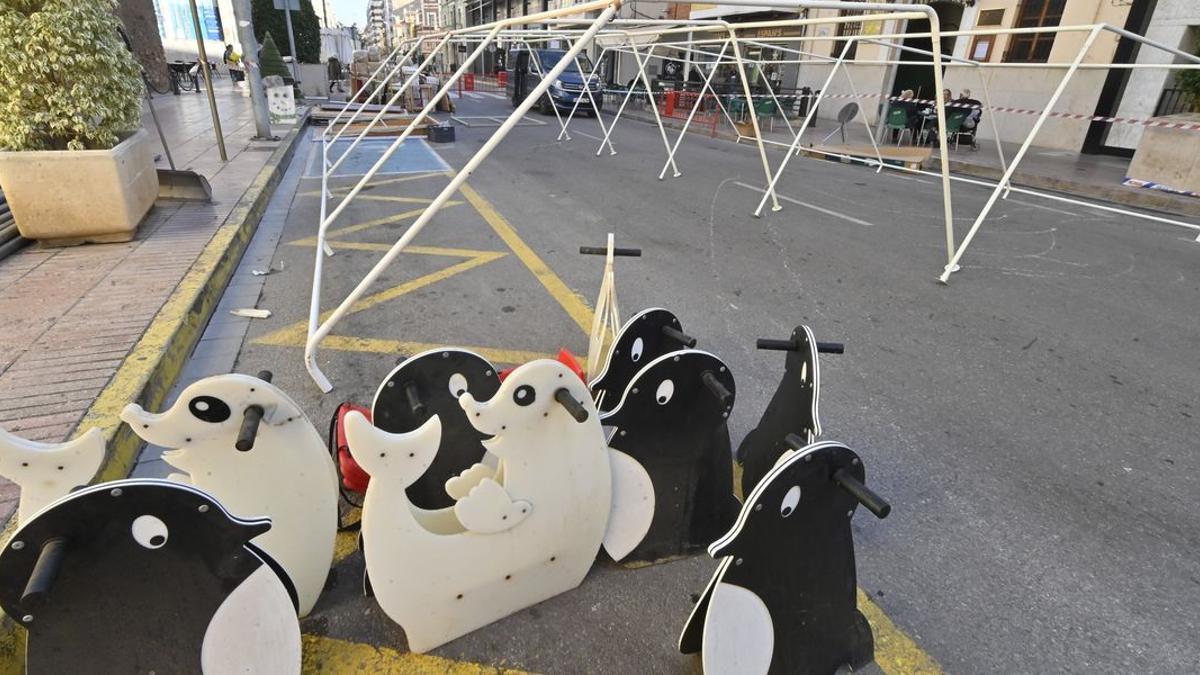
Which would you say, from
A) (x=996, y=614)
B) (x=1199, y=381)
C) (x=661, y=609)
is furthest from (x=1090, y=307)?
(x=661, y=609)

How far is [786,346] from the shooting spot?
252 cm

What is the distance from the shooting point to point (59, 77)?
17.0ft

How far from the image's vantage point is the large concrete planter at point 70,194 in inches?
193

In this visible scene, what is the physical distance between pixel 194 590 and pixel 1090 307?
6.44 metres

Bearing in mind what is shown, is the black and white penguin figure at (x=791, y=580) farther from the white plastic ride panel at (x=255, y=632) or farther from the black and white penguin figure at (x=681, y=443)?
the white plastic ride panel at (x=255, y=632)

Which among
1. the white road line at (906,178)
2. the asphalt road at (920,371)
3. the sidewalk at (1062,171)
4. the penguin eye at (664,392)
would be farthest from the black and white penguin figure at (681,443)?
the sidewalk at (1062,171)

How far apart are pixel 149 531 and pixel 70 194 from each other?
16.2 ft

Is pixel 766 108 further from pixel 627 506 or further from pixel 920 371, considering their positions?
pixel 627 506

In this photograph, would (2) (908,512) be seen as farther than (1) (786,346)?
Yes

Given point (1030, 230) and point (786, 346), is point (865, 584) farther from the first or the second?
point (1030, 230)

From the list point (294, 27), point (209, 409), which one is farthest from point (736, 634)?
point (294, 27)

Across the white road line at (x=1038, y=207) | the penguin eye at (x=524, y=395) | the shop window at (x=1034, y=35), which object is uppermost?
the shop window at (x=1034, y=35)

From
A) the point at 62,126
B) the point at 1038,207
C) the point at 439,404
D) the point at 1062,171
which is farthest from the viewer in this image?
the point at 1062,171

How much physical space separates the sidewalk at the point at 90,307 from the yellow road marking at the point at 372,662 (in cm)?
139
